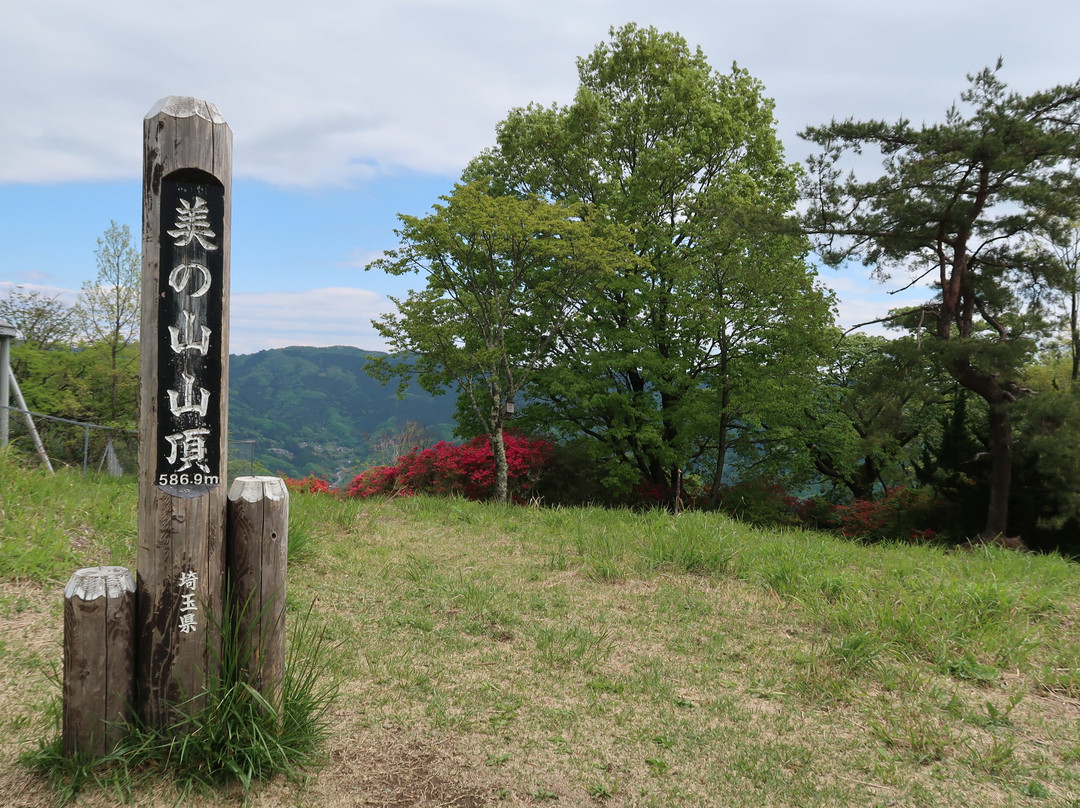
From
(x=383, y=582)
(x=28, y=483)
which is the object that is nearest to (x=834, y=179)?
(x=383, y=582)

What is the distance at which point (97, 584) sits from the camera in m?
2.75

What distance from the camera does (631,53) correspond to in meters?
15.6

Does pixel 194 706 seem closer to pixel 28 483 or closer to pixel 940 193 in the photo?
pixel 28 483

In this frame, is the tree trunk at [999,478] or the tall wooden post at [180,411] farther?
the tree trunk at [999,478]

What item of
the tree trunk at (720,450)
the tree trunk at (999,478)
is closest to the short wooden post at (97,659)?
the tree trunk at (999,478)

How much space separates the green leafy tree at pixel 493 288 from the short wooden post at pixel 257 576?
9.49m

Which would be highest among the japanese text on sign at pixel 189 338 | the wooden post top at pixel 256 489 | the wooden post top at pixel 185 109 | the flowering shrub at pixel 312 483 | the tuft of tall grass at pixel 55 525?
the wooden post top at pixel 185 109

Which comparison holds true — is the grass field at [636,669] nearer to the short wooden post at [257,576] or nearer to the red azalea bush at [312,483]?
the short wooden post at [257,576]

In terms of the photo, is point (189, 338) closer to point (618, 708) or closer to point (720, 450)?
point (618, 708)

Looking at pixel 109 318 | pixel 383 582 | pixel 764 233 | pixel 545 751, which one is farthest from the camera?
pixel 109 318

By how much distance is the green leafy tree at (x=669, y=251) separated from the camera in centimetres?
1391

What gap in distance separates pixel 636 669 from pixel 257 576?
7.68 feet

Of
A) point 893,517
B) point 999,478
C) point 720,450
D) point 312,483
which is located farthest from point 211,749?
point 893,517

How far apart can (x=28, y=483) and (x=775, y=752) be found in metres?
6.80
